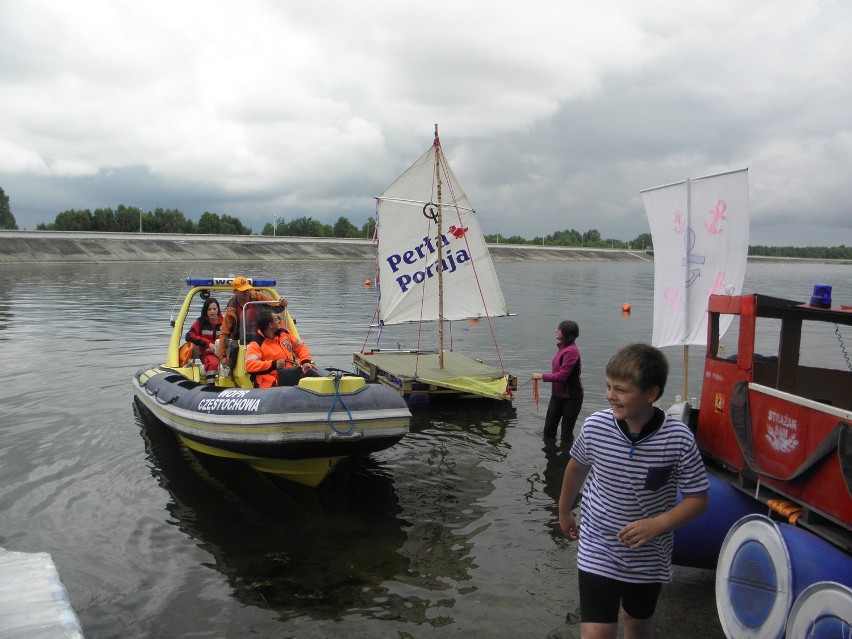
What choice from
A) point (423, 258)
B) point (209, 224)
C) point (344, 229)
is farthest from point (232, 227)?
point (423, 258)

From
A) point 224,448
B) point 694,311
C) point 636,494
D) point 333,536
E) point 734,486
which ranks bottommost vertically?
point 333,536

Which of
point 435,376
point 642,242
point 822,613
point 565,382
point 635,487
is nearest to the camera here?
point 635,487

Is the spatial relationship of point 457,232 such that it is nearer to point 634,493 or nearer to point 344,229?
point 634,493

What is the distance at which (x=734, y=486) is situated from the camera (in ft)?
17.4

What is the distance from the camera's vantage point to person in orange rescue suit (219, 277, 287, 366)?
9.47 meters

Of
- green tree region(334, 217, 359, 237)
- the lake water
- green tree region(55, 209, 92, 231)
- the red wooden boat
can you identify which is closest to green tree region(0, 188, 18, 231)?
green tree region(55, 209, 92, 231)

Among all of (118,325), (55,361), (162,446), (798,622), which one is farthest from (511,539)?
(118,325)

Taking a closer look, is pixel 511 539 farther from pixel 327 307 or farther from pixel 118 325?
pixel 327 307

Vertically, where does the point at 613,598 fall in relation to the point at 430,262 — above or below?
below

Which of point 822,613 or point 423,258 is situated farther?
point 423,258

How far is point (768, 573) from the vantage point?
13.8ft

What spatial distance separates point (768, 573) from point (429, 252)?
10.5 metres

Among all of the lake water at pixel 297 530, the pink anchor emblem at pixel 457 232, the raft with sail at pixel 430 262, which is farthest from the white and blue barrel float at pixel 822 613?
the pink anchor emblem at pixel 457 232

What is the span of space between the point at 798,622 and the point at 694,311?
4829mm
